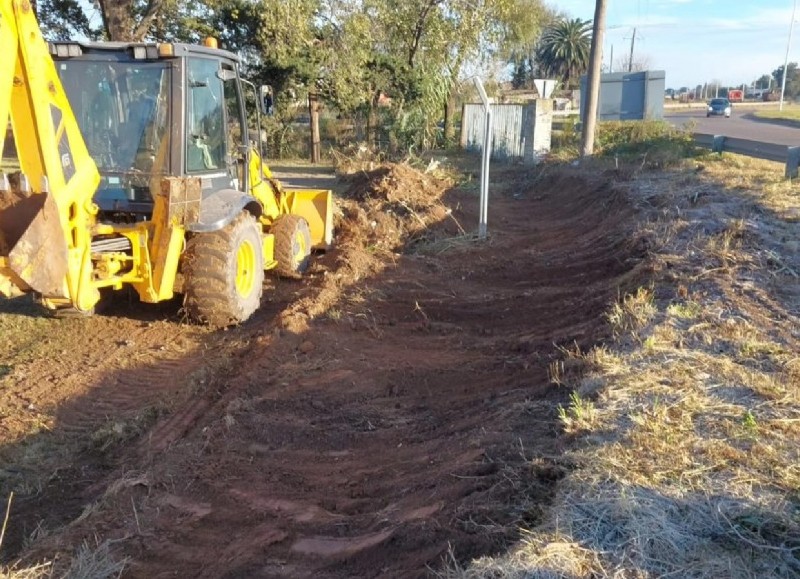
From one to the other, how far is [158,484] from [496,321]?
416 cm

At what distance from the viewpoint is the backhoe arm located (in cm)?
489

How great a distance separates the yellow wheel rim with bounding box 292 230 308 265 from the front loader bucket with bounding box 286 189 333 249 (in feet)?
2.64

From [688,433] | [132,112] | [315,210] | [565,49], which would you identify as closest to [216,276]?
[132,112]

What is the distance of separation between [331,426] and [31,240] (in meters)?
2.41

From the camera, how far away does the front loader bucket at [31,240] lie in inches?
195

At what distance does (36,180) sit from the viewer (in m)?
5.24

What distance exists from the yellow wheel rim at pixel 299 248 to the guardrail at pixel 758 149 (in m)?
7.78

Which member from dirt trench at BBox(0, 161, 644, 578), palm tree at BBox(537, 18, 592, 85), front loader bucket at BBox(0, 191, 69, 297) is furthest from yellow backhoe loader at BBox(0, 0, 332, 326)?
palm tree at BBox(537, 18, 592, 85)

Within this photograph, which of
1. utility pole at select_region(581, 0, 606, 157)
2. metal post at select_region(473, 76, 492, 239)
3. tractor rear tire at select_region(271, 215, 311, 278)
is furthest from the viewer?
utility pole at select_region(581, 0, 606, 157)

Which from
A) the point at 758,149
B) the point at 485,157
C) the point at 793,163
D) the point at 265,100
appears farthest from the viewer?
the point at 758,149

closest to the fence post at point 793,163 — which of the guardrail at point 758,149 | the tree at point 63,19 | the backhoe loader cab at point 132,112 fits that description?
the guardrail at point 758,149

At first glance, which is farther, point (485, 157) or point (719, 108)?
point (719, 108)

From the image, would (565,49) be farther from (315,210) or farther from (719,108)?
(315,210)

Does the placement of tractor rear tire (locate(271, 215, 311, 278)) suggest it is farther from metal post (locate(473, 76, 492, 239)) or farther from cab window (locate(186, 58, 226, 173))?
metal post (locate(473, 76, 492, 239))
